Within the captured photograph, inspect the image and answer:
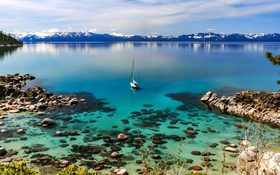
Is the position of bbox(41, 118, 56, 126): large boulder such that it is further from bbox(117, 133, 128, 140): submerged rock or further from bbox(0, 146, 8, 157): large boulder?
bbox(117, 133, 128, 140): submerged rock

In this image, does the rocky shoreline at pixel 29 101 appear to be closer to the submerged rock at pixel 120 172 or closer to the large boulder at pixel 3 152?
the large boulder at pixel 3 152

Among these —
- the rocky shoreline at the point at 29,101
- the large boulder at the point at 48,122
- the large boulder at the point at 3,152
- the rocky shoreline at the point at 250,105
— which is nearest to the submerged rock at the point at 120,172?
the large boulder at the point at 3,152

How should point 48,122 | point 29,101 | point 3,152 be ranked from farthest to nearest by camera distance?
1. point 29,101
2. point 48,122
3. point 3,152

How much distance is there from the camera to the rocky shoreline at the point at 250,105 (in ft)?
163

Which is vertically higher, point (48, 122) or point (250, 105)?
point (250, 105)

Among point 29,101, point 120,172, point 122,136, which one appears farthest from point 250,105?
point 29,101

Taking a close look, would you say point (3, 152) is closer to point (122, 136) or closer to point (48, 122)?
point (48, 122)

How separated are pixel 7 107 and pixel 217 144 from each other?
129ft

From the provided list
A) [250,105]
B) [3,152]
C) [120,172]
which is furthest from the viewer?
[250,105]

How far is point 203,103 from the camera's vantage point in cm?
6150

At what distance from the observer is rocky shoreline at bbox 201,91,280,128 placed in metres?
49.6

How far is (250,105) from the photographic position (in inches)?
2153

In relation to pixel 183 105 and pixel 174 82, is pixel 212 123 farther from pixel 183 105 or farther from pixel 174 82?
pixel 174 82

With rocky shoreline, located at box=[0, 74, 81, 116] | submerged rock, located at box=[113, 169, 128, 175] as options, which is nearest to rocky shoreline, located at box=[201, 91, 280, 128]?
submerged rock, located at box=[113, 169, 128, 175]
